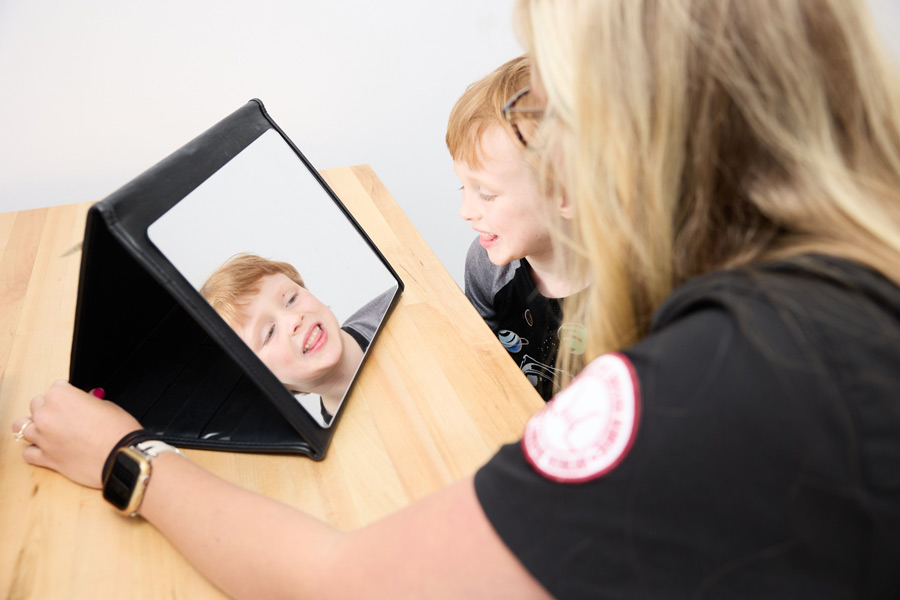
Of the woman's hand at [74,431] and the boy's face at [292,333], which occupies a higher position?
the woman's hand at [74,431]

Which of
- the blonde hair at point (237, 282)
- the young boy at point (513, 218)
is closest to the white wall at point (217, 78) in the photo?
the young boy at point (513, 218)

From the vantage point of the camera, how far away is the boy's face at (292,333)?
731 mm

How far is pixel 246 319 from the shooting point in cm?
73

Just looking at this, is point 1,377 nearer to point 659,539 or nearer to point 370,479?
point 370,479

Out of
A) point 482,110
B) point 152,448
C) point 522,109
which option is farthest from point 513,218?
point 152,448

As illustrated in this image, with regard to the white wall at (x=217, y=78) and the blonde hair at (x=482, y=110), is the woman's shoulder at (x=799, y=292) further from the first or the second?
the white wall at (x=217, y=78)

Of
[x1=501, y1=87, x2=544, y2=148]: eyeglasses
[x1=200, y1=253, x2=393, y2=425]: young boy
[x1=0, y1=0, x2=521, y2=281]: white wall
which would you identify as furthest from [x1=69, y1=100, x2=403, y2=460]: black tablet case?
[x1=0, y1=0, x2=521, y2=281]: white wall

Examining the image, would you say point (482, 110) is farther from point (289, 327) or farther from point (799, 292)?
point (799, 292)

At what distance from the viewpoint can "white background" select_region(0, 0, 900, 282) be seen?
4.69ft

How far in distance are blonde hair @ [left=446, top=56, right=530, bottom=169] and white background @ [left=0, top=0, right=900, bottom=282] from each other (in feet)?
2.16

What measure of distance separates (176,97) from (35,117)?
0.96ft

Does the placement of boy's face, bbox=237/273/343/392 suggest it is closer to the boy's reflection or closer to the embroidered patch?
the boy's reflection

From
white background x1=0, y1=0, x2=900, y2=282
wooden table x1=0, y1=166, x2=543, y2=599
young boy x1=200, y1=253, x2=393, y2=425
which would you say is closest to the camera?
wooden table x1=0, y1=166, x2=543, y2=599

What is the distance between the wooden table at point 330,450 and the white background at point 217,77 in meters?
0.53
